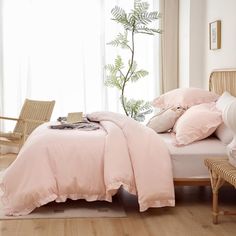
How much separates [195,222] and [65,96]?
344 centimetres

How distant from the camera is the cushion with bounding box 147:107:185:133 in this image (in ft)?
13.8

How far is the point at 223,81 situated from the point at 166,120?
895 millimetres

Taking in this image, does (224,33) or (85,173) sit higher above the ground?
(224,33)

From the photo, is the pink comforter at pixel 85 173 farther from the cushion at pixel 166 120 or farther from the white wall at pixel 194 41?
the white wall at pixel 194 41

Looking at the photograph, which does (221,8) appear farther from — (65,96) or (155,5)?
(65,96)

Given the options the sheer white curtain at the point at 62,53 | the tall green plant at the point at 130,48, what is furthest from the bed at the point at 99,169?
the sheer white curtain at the point at 62,53

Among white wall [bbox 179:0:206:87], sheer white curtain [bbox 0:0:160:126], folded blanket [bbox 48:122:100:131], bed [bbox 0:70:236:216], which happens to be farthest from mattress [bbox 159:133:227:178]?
sheer white curtain [bbox 0:0:160:126]

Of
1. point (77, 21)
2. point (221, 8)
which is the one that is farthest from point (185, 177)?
point (77, 21)

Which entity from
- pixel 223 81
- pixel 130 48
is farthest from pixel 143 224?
pixel 130 48

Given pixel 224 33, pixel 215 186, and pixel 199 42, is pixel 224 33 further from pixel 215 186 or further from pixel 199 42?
pixel 215 186

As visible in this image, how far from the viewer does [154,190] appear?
335 cm

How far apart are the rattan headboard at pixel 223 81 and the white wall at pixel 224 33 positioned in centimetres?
8

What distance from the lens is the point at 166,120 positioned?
4.22 meters

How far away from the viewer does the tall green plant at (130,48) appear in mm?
5762
